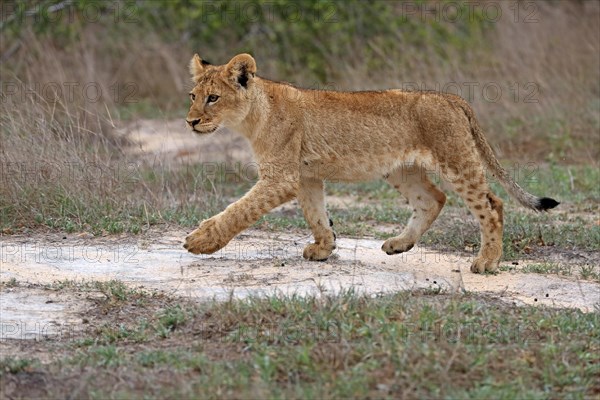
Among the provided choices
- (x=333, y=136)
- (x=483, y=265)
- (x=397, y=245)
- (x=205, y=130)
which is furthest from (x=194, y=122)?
(x=483, y=265)

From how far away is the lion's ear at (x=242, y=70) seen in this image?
683 cm

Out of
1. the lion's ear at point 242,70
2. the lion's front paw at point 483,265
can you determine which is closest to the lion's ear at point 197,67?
the lion's ear at point 242,70

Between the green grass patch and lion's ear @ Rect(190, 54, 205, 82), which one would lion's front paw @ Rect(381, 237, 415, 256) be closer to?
the green grass patch

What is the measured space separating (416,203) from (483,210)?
632 mm

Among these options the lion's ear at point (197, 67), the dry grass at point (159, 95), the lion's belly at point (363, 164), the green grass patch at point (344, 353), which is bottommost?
the dry grass at point (159, 95)

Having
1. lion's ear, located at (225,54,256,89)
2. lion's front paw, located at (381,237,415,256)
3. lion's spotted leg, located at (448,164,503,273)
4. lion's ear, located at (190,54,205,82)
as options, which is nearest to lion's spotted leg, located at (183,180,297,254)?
lion's ear, located at (225,54,256,89)

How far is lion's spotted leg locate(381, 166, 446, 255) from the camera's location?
24.1 feet

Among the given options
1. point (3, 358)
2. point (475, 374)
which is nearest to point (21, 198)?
point (3, 358)

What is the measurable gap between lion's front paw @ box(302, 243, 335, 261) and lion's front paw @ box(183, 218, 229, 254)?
79 cm

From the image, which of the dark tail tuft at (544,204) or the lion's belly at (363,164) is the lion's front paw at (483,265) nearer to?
the dark tail tuft at (544,204)

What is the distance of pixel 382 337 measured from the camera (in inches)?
199

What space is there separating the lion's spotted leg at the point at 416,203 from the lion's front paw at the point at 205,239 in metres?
1.41

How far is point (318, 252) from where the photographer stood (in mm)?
7113

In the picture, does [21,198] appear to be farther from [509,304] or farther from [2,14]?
[2,14]
